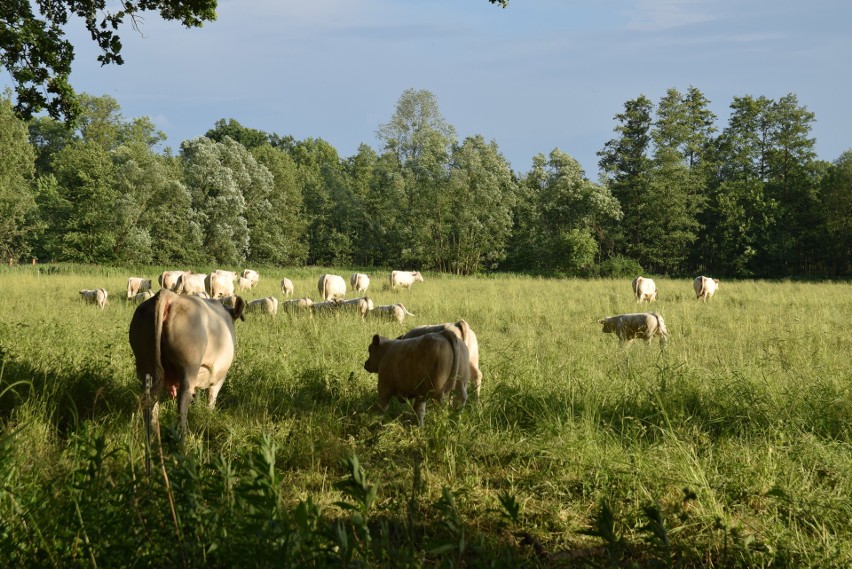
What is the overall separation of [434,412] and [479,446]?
529 millimetres

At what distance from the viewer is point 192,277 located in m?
23.0

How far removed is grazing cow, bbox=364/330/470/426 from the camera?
5.82 metres

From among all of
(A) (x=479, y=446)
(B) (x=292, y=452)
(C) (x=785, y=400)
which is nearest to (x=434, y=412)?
(A) (x=479, y=446)

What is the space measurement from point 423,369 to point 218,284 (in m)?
19.5

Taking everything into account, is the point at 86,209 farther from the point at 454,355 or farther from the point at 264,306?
the point at 454,355

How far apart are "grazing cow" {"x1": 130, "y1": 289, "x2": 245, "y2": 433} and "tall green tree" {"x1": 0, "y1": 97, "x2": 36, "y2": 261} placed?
46650 millimetres

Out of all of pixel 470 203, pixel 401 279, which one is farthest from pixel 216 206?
pixel 401 279

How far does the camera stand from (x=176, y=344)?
563cm

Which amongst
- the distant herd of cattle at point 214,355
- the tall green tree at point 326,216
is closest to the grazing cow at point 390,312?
the distant herd of cattle at point 214,355

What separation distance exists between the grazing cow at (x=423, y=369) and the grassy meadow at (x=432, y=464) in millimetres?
247

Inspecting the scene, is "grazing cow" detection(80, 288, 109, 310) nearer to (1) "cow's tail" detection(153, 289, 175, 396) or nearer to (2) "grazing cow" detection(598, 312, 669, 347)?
(1) "cow's tail" detection(153, 289, 175, 396)

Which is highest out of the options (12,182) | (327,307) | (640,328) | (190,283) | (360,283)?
(12,182)

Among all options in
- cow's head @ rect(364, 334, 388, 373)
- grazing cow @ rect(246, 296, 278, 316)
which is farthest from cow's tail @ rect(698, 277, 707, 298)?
cow's head @ rect(364, 334, 388, 373)

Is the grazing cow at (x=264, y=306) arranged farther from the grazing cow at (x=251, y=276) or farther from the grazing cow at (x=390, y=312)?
the grazing cow at (x=251, y=276)
